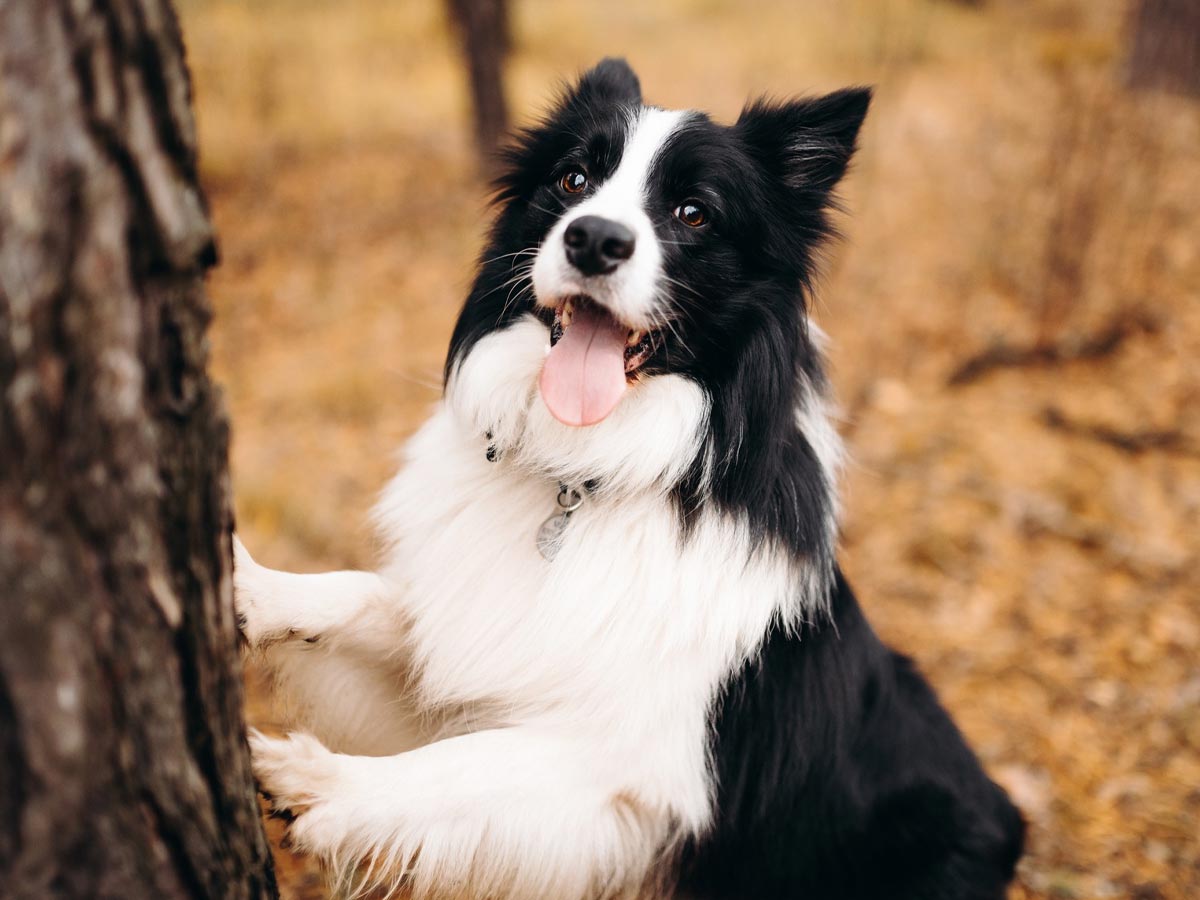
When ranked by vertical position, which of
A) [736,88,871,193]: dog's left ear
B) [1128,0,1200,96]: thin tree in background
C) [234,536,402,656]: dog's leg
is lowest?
[234,536,402,656]: dog's leg

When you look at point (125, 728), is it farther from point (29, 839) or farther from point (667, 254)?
point (667, 254)

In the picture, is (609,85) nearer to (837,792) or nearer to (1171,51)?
(837,792)

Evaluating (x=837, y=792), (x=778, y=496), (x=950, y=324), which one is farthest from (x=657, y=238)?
(x=950, y=324)

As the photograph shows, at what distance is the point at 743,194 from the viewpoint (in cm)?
260

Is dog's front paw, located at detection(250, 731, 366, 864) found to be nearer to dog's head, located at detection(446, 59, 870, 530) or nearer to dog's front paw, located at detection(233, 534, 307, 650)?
dog's front paw, located at detection(233, 534, 307, 650)

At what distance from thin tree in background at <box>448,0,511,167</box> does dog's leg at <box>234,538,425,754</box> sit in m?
6.17

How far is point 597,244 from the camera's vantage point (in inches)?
88.5

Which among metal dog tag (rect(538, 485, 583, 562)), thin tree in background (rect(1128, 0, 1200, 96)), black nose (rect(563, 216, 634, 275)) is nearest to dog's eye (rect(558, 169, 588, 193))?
black nose (rect(563, 216, 634, 275))

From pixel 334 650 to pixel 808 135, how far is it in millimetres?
1962

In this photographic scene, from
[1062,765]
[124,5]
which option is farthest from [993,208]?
[124,5]

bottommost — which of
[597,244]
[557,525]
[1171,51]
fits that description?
[557,525]

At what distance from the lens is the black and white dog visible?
223 centimetres

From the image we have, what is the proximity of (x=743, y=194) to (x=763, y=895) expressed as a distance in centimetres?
196

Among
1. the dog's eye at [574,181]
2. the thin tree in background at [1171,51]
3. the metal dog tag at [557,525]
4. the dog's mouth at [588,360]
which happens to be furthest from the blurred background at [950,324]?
the metal dog tag at [557,525]
